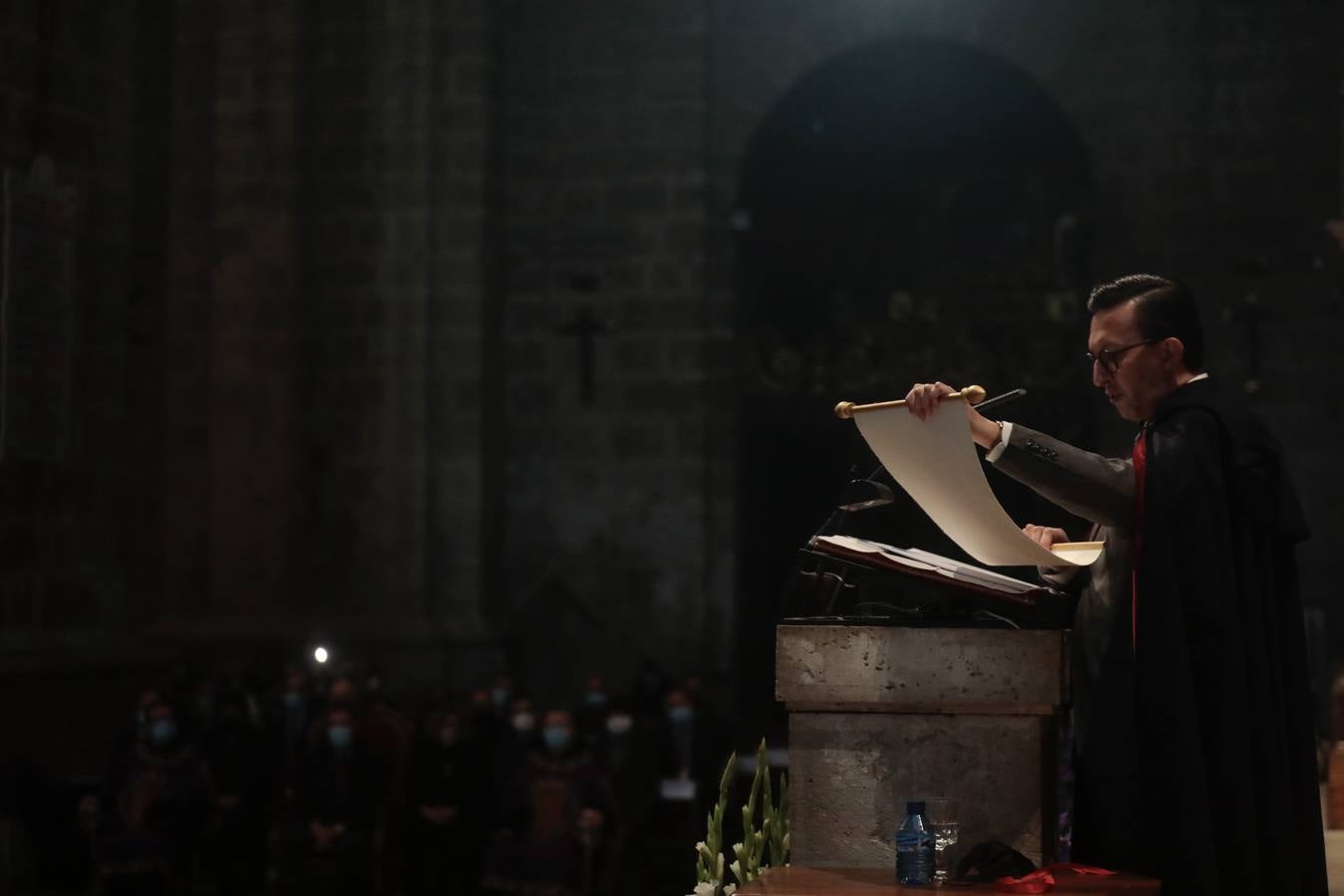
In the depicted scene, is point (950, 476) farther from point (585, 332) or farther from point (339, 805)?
point (585, 332)

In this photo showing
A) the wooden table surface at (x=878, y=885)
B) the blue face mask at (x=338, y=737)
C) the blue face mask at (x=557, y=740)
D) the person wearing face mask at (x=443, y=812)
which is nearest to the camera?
the wooden table surface at (x=878, y=885)

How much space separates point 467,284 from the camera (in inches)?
577

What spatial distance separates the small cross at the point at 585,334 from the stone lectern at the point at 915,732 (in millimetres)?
11227

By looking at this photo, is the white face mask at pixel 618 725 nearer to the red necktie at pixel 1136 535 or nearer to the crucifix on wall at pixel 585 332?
the crucifix on wall at pixel 585 332

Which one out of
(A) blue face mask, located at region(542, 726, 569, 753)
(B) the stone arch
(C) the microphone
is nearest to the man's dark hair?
(C) the microphone

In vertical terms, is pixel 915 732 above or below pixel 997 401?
below

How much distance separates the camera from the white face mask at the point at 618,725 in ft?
40.6

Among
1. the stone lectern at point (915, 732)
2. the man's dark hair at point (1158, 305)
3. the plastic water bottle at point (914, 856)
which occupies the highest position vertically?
the man's dark hair at point (1158, 305)

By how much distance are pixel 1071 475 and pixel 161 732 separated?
8551mm

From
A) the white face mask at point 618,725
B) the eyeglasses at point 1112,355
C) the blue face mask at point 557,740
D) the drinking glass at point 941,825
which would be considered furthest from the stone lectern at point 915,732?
the white face mask at point 618,725

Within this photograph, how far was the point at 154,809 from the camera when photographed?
11211 millimetres

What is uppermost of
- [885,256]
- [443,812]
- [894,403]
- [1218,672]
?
[885,256]

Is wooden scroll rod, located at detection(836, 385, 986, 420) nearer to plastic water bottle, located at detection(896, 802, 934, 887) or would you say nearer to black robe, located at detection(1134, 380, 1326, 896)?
black robe, located at detection(1134, 380, 1326, 896)

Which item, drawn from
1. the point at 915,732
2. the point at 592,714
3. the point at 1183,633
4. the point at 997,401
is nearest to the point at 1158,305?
the point at 997,401
